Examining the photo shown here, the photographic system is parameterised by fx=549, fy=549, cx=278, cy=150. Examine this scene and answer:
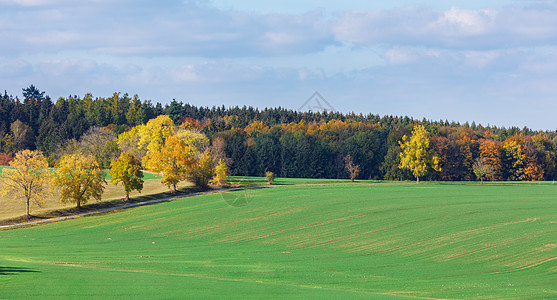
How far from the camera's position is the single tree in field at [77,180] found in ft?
223

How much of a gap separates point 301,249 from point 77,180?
39110 millimetres

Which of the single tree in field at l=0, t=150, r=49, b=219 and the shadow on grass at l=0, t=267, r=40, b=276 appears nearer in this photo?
the shadow on grass at l=0, t=267, r=40, b=276

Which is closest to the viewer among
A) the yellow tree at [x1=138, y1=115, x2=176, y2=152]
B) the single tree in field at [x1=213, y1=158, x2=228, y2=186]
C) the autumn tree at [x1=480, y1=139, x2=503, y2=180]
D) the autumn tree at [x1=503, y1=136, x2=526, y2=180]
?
the single tree in field at [x1=213, y1=158, x2=228, y2=186]

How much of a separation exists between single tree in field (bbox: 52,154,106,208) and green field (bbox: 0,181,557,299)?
568 cm

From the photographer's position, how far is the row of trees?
6662 centimetres

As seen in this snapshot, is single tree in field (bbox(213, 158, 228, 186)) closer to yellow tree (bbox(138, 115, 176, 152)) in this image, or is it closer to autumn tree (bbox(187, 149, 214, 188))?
autumn tree (bbox(187, 149, 214, 188))

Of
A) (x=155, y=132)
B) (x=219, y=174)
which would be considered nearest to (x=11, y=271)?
(x=219, y=174)

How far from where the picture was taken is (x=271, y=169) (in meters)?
137

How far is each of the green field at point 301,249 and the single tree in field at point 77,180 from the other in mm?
5675

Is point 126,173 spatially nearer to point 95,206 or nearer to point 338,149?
point 95,206

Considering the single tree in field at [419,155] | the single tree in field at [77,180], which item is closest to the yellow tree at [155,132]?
Result: the single tree in field at [77,180]

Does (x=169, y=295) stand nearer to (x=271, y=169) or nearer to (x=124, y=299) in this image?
(x=124, y=299)

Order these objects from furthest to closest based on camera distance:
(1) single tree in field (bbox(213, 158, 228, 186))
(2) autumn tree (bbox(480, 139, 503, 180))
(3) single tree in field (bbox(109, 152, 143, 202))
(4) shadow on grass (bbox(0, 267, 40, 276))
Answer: (2) autumn tree (bbox(480, 139, 503, 180)), (1) single tree in field (bbox(213, 158, 228, 186)), (3) single tree in field (bbox(109, 152, 143, 202)), (4) shadow on grass (bbox(0, 267, 40, 276))

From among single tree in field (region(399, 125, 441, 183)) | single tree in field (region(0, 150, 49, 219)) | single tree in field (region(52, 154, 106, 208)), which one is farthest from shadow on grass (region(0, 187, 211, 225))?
single tree in field (region(399, 125, 441, 183))
